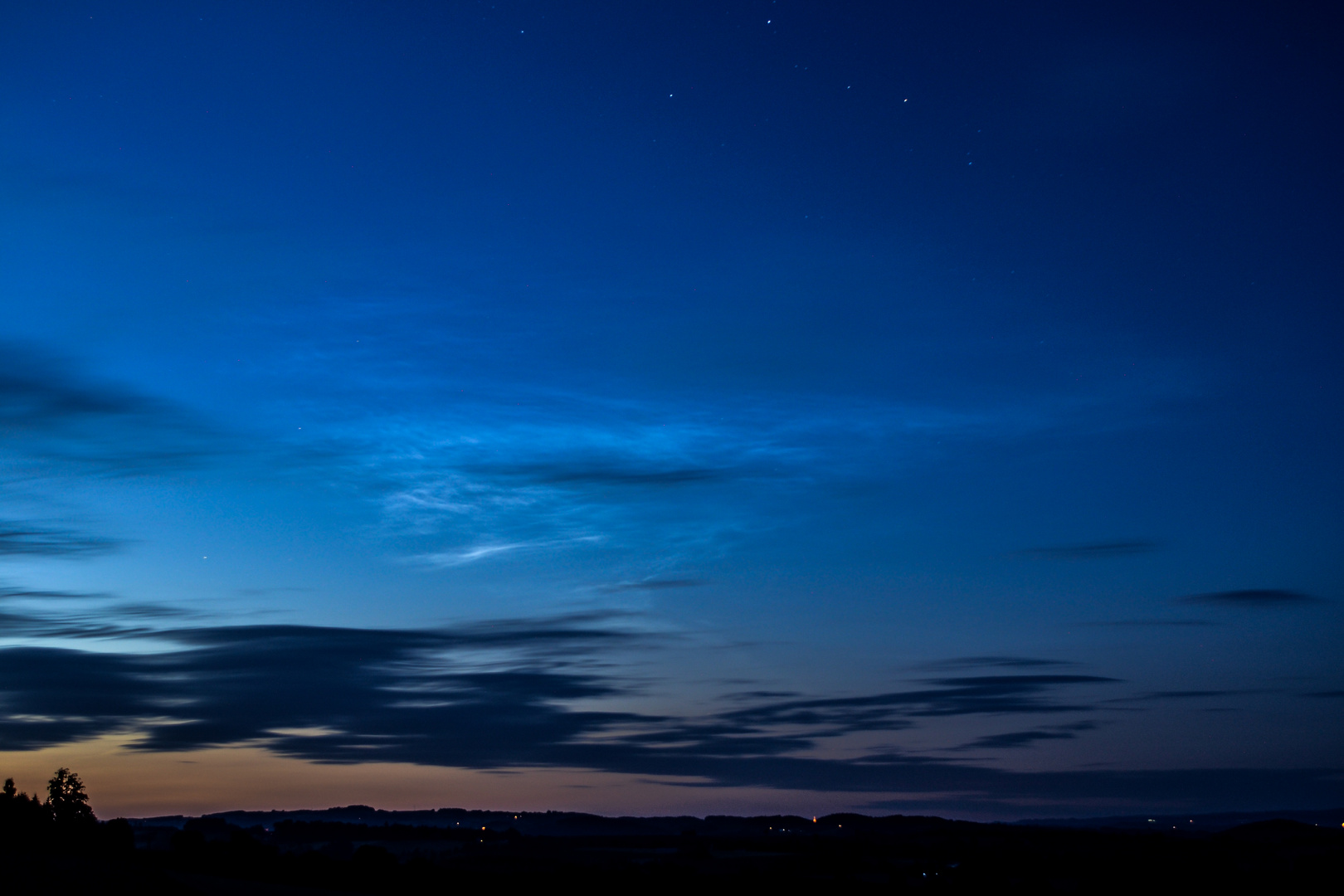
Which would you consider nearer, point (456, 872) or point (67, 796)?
point (456, 872)

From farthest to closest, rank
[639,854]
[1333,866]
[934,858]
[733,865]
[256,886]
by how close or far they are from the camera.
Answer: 1. [639,854]
2. [934,858]
3. [733,865]
4. [1333,866]
5. [256,886]

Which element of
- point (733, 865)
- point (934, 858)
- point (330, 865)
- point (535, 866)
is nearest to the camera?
point (330, 865)

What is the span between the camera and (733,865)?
15200 cm

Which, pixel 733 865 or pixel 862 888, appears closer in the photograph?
pixel 862 888

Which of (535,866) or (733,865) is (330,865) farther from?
(733,865)

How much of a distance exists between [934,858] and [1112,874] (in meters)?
64.5

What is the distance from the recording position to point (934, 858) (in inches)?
7141

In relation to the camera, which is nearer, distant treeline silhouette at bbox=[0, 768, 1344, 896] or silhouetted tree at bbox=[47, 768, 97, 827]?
distant treeline silhouette at bbox=[0, 768, 1344, 896]

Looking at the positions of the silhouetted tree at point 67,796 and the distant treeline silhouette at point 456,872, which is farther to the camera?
the silhouetted tree at point 67,796

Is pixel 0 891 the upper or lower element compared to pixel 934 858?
upper

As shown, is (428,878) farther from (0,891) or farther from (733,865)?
(733,865)

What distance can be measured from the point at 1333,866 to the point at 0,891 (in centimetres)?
12022

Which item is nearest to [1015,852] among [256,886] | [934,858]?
[934,858]

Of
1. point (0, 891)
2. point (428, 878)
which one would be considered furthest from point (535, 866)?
point (0, 891)
